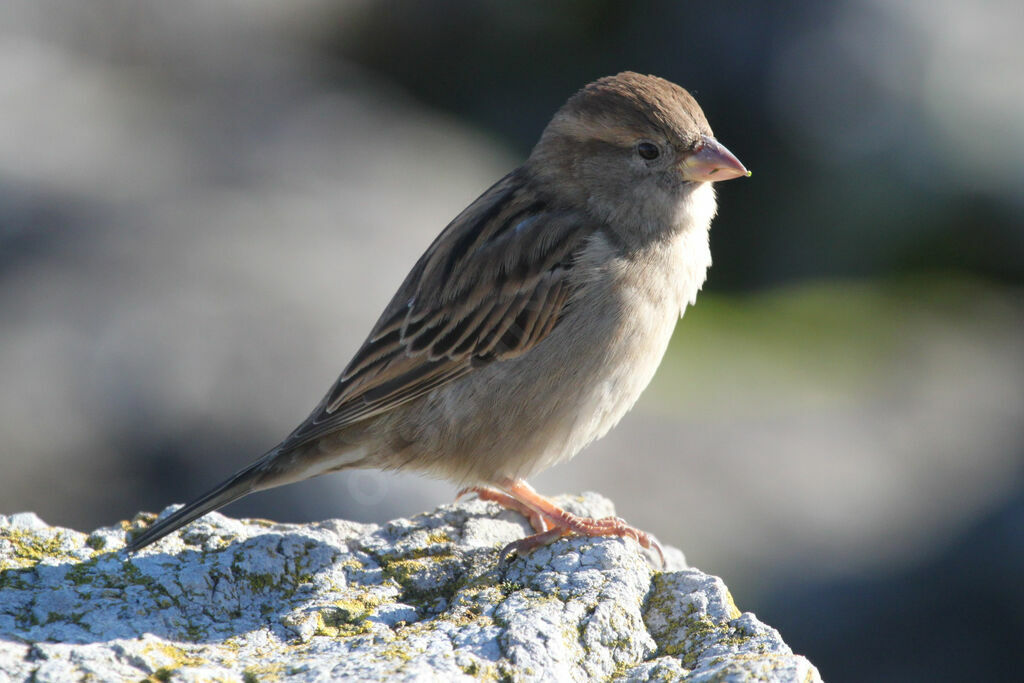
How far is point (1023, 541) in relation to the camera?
7.13 m

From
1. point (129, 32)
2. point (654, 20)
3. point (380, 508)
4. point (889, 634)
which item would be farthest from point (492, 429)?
point (129, 32)

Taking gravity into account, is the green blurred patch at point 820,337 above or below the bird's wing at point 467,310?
above

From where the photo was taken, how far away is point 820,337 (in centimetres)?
924

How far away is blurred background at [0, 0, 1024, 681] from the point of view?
6.85 m

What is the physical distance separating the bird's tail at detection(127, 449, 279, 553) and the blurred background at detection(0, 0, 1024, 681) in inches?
81.3

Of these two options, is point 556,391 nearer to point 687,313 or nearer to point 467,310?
point 467,310

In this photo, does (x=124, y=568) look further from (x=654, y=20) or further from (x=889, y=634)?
(x=654, y=20)

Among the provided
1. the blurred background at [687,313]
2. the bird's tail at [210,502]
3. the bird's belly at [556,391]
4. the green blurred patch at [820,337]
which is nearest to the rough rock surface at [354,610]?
the bird's tail at [210,502]

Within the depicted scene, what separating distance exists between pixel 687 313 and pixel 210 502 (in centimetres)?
567

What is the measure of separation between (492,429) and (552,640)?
137cm

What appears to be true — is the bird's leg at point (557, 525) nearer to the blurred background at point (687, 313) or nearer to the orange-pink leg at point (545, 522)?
the orange-pink leg at point (545, 522)

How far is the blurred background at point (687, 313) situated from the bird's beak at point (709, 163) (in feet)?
8.31

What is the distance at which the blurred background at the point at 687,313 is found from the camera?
6848 millimetres

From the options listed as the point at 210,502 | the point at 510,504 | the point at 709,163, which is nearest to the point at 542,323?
the point at 510,504
